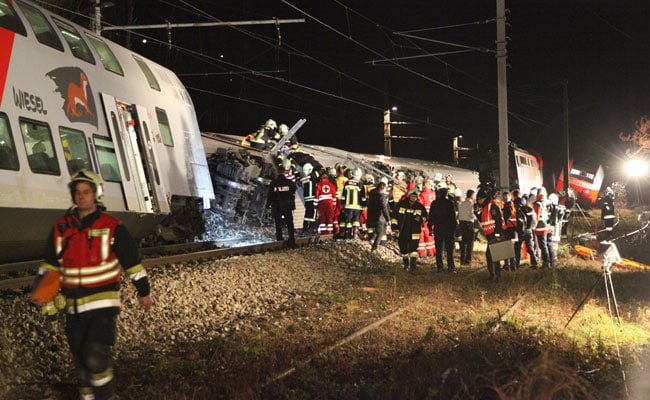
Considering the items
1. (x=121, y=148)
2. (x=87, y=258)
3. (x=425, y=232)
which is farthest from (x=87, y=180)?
(x=425, y=232)

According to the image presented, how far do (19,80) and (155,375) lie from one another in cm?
Answer: 514

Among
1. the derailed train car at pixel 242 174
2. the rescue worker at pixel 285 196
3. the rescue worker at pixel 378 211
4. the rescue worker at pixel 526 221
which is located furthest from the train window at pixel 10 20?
the rescue worker at pixel 526 221

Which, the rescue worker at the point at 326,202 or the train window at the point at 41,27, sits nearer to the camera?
the train window at the point at 41,27

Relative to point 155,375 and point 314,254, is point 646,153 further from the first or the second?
point 155,375

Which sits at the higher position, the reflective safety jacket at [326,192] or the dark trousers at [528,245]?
the reflective safety jacket at [326,192]

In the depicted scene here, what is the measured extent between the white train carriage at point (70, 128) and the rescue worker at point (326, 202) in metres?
3.69

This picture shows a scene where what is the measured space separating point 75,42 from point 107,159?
197cm

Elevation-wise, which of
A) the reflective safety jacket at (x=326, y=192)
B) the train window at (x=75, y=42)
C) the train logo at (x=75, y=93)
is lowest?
the reflective safety jacket at (x=326, y=192)

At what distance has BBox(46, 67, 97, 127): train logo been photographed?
9953 millimetres

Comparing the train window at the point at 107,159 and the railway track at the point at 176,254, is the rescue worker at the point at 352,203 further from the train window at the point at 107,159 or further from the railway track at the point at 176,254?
the train window at the point at 107,159

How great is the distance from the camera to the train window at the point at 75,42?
1057 centimetres

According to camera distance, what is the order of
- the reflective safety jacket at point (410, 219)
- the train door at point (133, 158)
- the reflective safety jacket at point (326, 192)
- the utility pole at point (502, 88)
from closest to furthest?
the train door at point (133, 158), the reflective safety jacket at point (410, 219), the reflective safety jacket at point (326, 192), the utility pole at point (502, 88)

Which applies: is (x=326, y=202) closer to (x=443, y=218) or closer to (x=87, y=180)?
(x=443, y=218)

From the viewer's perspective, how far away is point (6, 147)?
869 centimetres
